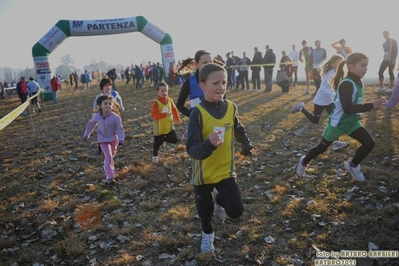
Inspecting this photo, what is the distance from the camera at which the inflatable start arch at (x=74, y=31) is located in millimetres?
22422

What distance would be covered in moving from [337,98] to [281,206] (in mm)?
2068

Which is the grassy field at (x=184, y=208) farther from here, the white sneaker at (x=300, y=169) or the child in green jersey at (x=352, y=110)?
the child in green jersey at (x=352, y=110)

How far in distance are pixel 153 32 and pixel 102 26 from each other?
13.8 ft

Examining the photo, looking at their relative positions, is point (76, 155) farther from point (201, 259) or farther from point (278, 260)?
point (278, 260)

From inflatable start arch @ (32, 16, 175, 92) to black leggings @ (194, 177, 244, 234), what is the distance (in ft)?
77.0

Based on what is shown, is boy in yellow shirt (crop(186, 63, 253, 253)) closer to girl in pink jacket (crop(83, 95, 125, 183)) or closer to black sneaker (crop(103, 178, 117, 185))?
girl in pink jacket (crop(83, 95, 125, 183))

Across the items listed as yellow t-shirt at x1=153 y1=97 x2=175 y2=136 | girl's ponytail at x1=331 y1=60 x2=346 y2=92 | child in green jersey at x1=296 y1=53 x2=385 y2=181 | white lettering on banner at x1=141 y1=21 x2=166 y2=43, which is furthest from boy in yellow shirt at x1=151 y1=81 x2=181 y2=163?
white lettering on banner at x1=141 y1=21 x2=166 y2=43

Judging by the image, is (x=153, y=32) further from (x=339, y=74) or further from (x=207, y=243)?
(x=207, y=243)

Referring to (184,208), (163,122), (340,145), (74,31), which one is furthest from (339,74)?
(74,31)

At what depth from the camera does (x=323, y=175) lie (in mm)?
5617

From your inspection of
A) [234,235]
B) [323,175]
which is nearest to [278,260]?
[234,235]

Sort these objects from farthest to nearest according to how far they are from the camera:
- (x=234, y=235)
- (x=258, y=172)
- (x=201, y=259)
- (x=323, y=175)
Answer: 1. (x=258, y=172)
2. (x=323, y=175)
3. (x=234, y=235)
4. (x=201, y=259)

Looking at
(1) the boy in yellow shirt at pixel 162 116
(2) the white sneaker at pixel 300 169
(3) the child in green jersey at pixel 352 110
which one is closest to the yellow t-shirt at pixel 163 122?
(1) the boy in yellow shirt at pixel 162 116

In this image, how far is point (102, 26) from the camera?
2344cm
